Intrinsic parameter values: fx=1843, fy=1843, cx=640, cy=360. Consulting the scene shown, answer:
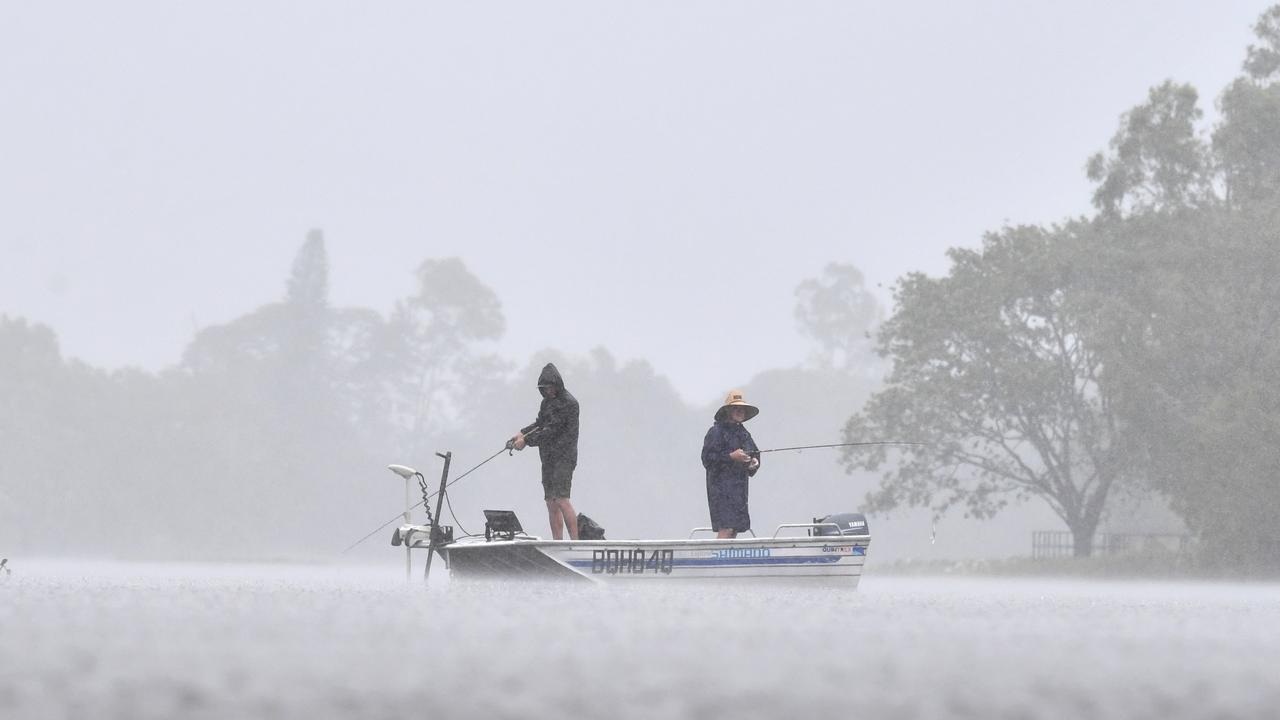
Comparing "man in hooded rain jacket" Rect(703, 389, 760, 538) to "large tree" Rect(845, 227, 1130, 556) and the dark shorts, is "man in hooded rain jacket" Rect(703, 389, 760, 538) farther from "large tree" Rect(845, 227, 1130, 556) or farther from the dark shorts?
"large tree" Rect(845, 227, 1130, 556)

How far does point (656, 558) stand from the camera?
59.4 ft

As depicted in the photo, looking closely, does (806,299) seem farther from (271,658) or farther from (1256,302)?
(271,658)

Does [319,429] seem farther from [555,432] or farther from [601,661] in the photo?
[601,661]

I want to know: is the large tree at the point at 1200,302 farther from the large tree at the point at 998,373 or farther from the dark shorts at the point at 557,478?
the dark shorts at the point at 557,478

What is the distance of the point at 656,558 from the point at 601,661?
9.87 metres

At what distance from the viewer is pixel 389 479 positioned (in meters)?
109

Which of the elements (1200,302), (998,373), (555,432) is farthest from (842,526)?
(998,373)

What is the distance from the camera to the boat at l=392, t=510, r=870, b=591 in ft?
58.3

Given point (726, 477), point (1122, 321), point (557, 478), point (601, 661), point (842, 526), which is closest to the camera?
point (601, 661)

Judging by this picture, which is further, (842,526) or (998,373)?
(998,373)

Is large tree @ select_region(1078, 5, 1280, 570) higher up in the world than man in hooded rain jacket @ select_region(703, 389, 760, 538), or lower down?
higher up

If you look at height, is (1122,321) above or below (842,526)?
above

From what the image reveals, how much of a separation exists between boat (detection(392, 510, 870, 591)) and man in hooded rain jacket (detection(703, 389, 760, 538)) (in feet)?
2.87

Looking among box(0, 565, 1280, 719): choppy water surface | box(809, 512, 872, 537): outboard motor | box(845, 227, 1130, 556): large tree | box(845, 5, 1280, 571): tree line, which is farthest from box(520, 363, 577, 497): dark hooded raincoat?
box(845, 227, 1130, 556): large tree
